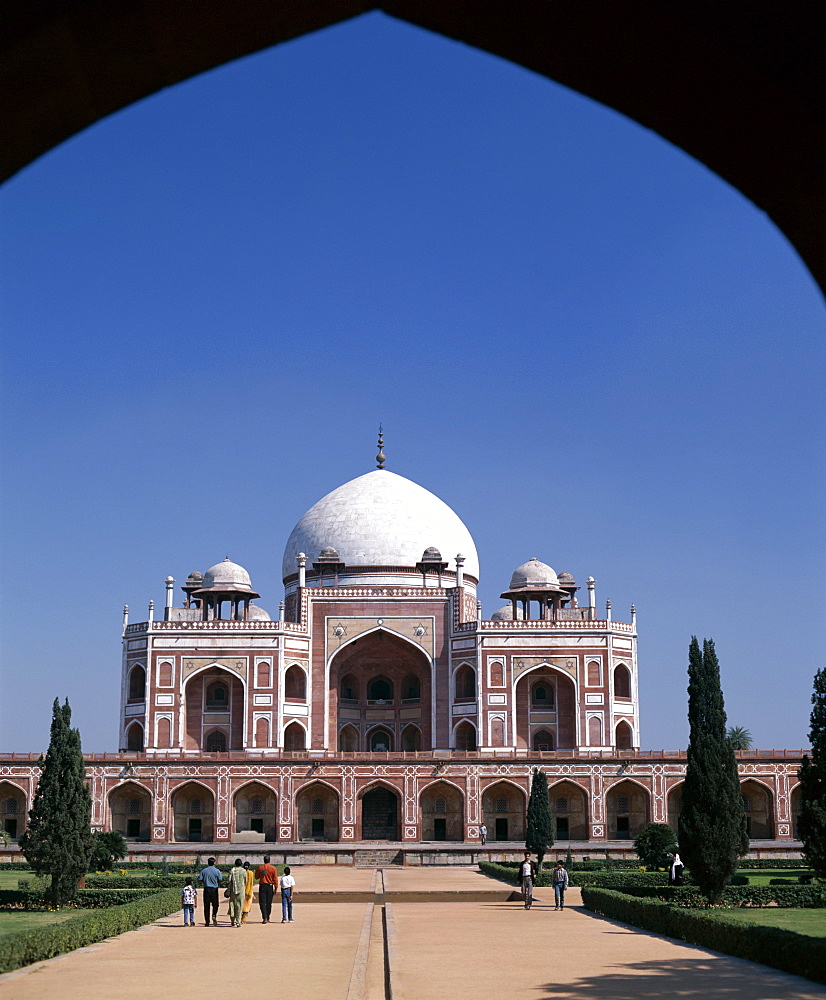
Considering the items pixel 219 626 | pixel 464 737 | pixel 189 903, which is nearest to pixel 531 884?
pixel 189 903

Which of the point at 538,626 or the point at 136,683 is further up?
the point at 538,626

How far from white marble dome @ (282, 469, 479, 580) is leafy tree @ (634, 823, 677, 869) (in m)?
17.0

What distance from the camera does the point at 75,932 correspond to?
1242 cm

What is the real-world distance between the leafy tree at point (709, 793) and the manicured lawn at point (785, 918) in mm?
634

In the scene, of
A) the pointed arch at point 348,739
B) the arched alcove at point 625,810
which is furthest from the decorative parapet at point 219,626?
the arched alcove at point 625,810

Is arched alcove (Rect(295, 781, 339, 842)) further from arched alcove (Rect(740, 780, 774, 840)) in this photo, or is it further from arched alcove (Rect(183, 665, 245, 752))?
arched alcove (Rect(740, 780, 774, 840))

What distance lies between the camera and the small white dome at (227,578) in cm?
3912

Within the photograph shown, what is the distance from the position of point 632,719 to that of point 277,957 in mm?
27557

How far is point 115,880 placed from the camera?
20891 millimetres

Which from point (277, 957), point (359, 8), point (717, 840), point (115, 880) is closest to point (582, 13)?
point (359, 8)

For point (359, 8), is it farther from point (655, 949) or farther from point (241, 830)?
point (241, 830)

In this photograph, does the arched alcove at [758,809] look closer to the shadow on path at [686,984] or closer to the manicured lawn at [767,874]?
the manicured lawn at [767,874]

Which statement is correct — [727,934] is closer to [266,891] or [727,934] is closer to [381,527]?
[266,891]

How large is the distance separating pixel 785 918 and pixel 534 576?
23925 millimetres
